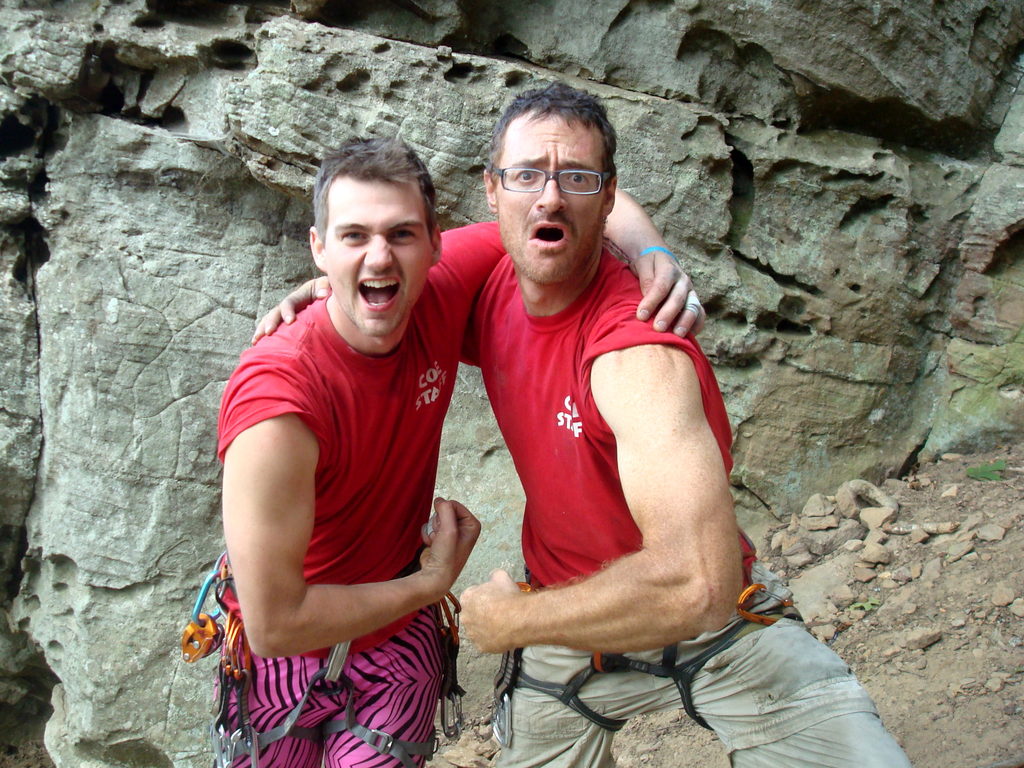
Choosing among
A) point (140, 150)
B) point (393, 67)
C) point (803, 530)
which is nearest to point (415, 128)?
point (393, 67)

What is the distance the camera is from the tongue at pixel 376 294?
8.75 ft

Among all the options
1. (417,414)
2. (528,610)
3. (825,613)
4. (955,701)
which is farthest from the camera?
(825,613)

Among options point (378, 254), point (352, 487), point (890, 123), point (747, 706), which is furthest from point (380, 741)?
point (890, 123)

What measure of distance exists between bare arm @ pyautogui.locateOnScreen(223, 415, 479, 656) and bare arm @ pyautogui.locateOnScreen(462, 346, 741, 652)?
416mm

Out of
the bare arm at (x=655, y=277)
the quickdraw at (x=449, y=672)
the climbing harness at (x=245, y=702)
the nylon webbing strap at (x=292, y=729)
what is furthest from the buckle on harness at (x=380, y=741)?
the bare arm at (x=655, y=277)

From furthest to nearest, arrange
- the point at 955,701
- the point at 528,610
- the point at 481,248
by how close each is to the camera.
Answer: the point at 955,701, the point at 481,248, the point at 528,610

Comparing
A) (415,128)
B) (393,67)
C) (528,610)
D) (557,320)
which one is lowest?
(528,610)

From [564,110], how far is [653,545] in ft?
4.55

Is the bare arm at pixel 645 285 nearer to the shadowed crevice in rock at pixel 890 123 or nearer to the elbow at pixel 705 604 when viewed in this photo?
the elbow at pixel 705 604

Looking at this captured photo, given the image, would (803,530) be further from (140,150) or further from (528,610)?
(140,150)

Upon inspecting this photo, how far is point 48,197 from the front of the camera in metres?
5.55

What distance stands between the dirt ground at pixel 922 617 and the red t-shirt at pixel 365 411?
2.27 meters

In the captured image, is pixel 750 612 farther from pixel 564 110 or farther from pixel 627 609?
pixel 564 110

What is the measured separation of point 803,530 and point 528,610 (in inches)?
134
